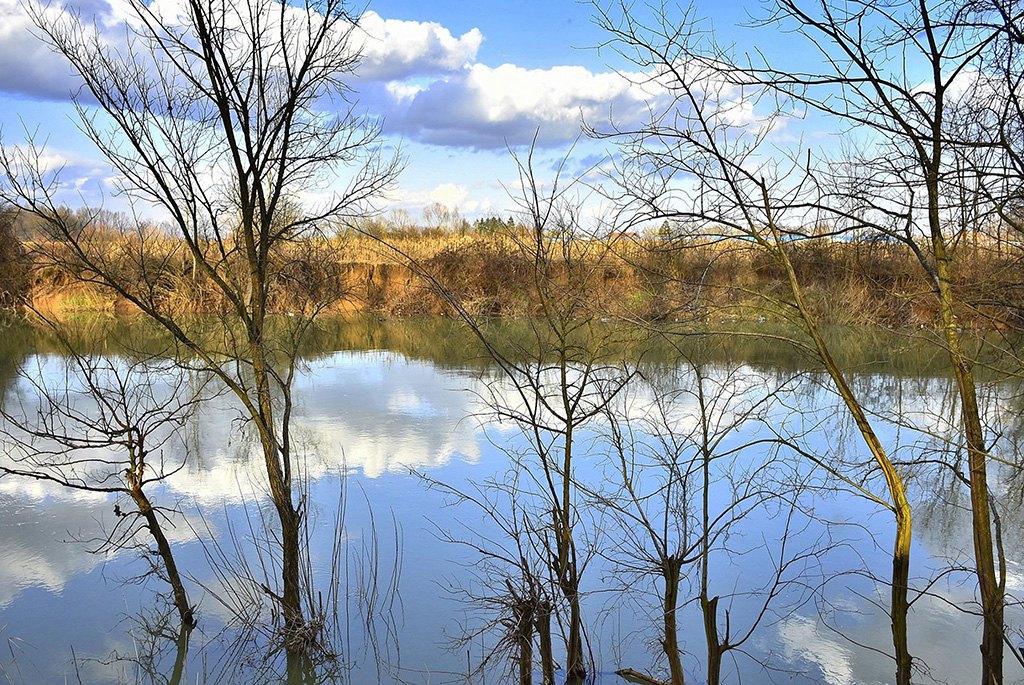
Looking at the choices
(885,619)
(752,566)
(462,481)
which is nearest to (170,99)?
(462,481)

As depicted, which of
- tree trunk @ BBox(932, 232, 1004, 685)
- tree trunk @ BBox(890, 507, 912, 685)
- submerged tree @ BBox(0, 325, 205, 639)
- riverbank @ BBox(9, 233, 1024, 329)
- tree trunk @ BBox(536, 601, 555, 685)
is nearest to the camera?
tree trunk @ BBox(932, 232, 1004, 685)

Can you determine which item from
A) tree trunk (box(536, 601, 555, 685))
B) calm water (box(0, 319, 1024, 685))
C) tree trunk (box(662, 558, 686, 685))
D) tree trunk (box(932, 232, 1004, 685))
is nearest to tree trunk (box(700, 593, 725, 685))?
tree trunk (box(662, 558, 686, 685))

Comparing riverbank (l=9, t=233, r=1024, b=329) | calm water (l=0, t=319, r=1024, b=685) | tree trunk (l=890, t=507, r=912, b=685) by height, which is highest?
riverbank (l=9, t=233, r=1024, b=329)

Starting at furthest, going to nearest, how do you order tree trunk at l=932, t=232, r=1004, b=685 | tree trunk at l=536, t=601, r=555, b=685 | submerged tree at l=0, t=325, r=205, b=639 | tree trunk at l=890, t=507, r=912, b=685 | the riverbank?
submerged tree at l=0, t=325, r=205, b=639
tree trunk at l=536, t=601, r=555, b=685
the riverbank
tree trunk at l=890, t=507, r=912, b=685
tree trunk at l=932, t=232, r=1004, b=685

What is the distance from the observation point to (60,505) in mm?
8164

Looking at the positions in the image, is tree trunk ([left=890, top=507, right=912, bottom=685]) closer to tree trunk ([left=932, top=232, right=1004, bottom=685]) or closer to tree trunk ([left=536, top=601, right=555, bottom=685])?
tree trunk ([left=932, top=232, right=1004, bottom=685])

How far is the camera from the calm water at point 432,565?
210 inches

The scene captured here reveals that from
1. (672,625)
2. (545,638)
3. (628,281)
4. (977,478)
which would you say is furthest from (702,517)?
(977,478)

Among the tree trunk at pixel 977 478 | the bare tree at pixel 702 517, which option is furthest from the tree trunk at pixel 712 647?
the tree trunk at pixel 977 478

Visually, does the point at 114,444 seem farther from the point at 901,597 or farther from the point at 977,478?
the point at 977,478

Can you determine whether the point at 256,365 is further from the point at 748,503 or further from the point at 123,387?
the point at 748,503

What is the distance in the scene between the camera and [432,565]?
6.71 metres

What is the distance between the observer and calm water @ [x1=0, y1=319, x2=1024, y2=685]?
5344 mm

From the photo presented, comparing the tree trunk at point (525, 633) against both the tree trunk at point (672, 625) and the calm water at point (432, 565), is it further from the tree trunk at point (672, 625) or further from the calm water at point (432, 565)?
the tree trunk at point (672, 625)
